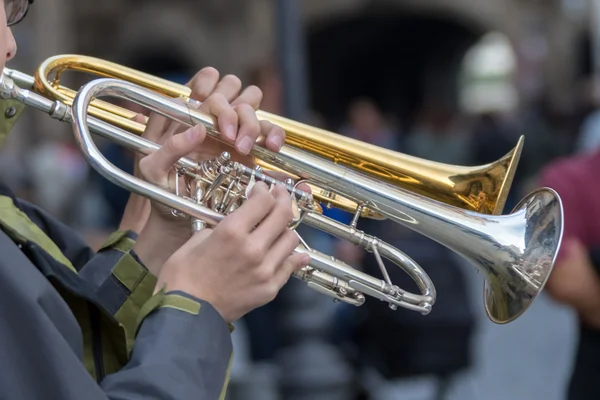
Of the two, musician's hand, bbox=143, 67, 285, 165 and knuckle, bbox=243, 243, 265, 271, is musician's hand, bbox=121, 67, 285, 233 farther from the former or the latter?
knuckle, bbox=243, 243, 265, 271

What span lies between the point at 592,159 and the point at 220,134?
1.34m

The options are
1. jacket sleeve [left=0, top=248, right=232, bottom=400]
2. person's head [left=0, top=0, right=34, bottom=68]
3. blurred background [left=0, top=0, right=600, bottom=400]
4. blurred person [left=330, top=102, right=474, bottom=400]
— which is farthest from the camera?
blurred background [left=0, top=0, right=600, bottom=400]

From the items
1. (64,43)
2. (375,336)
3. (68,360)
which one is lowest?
(64,43)

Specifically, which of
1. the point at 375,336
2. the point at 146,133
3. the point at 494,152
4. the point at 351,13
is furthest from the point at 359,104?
the point at 351,13

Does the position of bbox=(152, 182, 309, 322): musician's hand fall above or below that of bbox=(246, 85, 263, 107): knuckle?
below

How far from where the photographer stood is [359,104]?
33.2ft

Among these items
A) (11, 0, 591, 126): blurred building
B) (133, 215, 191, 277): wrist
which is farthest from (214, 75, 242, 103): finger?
(11, 0, 591, 126): blurred building

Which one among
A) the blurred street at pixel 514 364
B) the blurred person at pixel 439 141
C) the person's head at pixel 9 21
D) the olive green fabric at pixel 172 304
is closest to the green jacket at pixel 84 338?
the olive green fabric at pixel 172 304

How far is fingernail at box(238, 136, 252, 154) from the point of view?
5.72 feet

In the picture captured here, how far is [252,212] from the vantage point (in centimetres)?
151

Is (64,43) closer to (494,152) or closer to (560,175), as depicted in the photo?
(494,152)

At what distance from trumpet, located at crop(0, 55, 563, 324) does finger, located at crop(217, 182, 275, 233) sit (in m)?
0.26

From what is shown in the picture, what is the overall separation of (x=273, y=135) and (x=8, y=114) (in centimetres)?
45

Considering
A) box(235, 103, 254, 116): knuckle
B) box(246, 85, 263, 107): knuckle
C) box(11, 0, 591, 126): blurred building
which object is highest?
box(246, 85, 263, 107): knuckle
